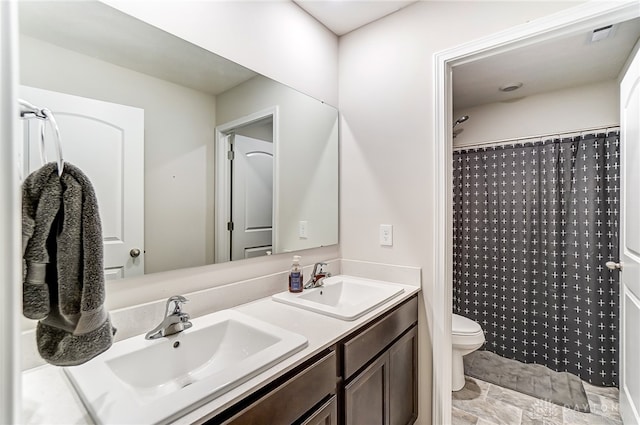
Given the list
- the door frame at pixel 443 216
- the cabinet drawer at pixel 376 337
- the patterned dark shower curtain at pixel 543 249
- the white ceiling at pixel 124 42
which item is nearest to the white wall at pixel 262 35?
the white ceiling at pixel 124 42

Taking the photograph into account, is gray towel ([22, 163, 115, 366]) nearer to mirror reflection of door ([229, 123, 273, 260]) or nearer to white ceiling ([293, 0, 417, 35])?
mirror reflection of door ([229, 123, 273, 260])

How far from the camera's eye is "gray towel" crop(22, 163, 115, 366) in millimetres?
555

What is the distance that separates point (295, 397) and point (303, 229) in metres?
0.96

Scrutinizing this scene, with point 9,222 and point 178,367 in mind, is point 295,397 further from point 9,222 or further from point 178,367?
point 9,222

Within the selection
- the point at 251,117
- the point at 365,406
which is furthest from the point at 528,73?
the point at 365,406

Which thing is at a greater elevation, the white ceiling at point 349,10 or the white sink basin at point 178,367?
the white ceiling at point 349,10

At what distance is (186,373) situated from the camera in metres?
1.04

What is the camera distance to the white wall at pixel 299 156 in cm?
147

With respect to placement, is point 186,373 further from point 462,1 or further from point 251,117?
point 462,1

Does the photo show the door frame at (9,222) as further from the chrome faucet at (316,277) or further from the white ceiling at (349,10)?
the white ceiling at (349,10)

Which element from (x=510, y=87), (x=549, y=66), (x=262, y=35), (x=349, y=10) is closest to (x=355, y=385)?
(x=262, y=35)

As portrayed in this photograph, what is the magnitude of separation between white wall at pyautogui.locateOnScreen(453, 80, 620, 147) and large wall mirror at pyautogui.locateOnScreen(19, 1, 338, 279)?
6.17ft

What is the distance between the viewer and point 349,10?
5.70ft

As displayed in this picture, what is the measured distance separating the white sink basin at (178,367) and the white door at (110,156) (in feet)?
0.93
